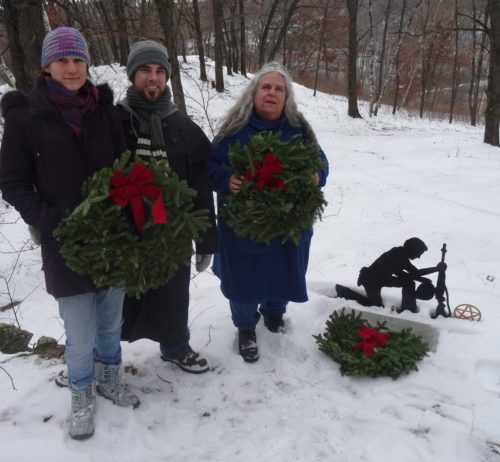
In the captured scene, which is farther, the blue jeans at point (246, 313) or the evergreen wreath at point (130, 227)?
the blue jeans at point (246, 313)

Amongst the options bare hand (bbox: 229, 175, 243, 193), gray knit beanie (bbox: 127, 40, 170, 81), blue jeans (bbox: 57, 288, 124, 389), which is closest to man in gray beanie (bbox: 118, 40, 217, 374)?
gray knit beanie (bbox: 127, 40, 170, 81)

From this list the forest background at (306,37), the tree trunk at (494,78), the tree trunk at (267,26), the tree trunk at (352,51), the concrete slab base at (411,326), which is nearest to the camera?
the concrete slab base at (411,326)

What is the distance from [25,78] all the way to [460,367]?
17.1ft

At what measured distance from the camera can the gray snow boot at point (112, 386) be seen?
8.86 feet

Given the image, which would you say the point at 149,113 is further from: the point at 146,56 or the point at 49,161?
the point at 49,161

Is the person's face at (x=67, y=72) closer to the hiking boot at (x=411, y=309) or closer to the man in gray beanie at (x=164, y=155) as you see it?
the man in gray beanie at (x=164, y=155)

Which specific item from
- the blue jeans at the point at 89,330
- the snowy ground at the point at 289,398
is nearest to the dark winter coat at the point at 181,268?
the blue jeans at the point at 89,330

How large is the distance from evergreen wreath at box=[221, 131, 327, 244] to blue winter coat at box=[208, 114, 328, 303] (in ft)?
0.60

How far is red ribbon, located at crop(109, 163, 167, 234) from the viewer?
213 centimetres

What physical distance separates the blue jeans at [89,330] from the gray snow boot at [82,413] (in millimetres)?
53

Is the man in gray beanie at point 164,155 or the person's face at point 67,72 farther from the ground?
the person's face at point 67,72

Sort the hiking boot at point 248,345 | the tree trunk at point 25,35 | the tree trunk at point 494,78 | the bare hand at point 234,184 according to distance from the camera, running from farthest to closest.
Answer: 1. the tree trunk at point 494,78
2. the tree trunk at point 25,35
3. the hiking boot at point 248,345
4. the bare hand at point 234,184

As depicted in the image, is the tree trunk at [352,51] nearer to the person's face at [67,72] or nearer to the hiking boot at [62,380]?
the person's face at [67,72]

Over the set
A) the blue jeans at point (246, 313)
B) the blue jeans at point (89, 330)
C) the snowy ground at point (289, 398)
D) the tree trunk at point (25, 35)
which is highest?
the tree trunk at point (25, 35)
